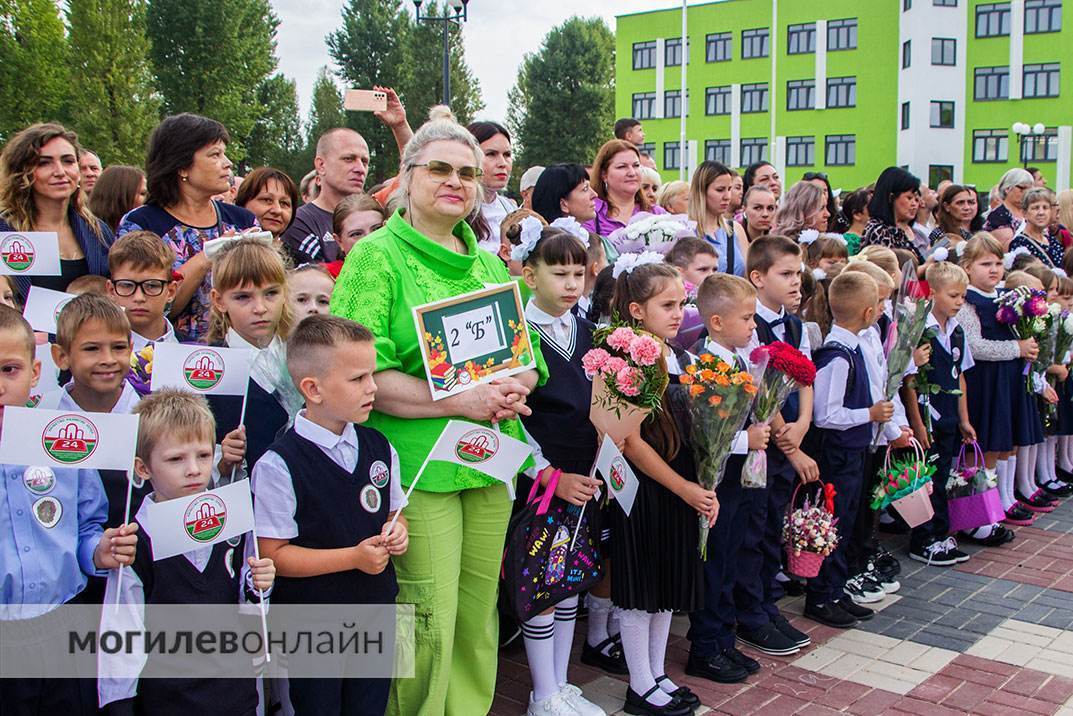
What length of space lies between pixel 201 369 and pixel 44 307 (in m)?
0.77

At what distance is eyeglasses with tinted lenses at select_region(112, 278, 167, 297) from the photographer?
390cm

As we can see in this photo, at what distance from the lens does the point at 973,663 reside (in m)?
4.88

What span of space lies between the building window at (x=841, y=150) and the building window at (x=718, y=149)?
17.3ft

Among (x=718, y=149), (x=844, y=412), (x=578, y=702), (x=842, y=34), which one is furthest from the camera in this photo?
(x=718, y=149)

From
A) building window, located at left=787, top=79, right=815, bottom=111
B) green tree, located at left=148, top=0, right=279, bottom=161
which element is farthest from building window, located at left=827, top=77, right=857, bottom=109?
green tree, located at left=148, top=0, right=279, bottom=161

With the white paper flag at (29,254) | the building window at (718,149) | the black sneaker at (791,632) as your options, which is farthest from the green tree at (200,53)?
the black sneaker at (791,632)

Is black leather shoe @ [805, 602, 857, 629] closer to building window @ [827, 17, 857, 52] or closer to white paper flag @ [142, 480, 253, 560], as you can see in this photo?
white paper flag @ [142, 480, 253, 560]

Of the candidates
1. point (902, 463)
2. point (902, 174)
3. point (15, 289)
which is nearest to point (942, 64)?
point (902, 174)

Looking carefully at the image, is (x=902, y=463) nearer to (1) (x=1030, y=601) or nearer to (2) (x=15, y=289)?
(1) (x=1030, y=601)

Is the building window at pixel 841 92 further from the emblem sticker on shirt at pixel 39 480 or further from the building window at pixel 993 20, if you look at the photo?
the emblem sticker on shirt at pixel 39 480

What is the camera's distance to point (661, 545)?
4.41m

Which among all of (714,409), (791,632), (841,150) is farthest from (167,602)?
(841,150)

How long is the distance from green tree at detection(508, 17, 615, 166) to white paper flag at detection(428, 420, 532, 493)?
53706 millimetres

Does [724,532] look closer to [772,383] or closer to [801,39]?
[772,383]
